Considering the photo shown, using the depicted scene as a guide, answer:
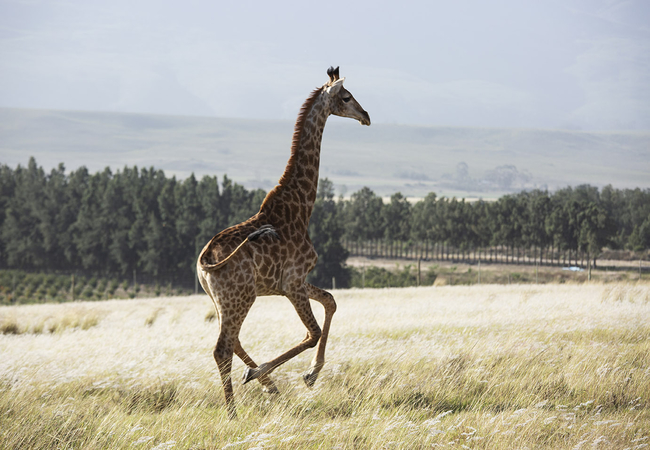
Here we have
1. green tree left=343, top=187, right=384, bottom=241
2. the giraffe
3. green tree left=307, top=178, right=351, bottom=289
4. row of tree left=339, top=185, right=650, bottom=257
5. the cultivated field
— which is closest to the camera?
the cultivated field

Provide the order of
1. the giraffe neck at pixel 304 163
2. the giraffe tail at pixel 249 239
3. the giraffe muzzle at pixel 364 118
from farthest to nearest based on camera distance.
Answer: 1. the giraffe muzzle at pixel 364 118
2. the giraffe neck at pixel 304 163
3. the giraffe tail at pixel 249 239

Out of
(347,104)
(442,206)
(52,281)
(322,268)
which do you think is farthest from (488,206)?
(347,104)

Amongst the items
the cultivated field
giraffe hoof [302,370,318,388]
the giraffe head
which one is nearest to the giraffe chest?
giraffe hoof [302,370,318,388]

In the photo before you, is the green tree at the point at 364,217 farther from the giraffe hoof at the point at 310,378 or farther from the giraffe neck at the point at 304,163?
the giraffe hoof at the point at 310,378

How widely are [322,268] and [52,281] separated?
3808 cm

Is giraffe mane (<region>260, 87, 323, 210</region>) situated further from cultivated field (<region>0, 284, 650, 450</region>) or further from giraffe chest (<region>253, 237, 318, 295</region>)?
cultivated field (<region>0, 284, 650, 450</region>)

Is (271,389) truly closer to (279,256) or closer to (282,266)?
(282,266)

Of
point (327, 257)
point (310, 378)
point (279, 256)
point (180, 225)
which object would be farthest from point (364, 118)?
point (180, 225)

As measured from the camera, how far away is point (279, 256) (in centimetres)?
683

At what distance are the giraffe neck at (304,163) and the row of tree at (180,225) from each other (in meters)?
75.8

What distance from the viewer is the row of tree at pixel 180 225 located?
8625 cm

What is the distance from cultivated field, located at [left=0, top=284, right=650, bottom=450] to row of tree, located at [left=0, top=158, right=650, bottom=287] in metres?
72.7

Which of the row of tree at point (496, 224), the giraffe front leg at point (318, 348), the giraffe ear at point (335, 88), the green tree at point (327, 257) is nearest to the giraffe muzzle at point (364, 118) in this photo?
the giraffe ear at point (335, 88)

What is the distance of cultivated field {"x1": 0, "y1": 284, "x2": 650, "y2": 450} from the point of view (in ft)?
18.6
